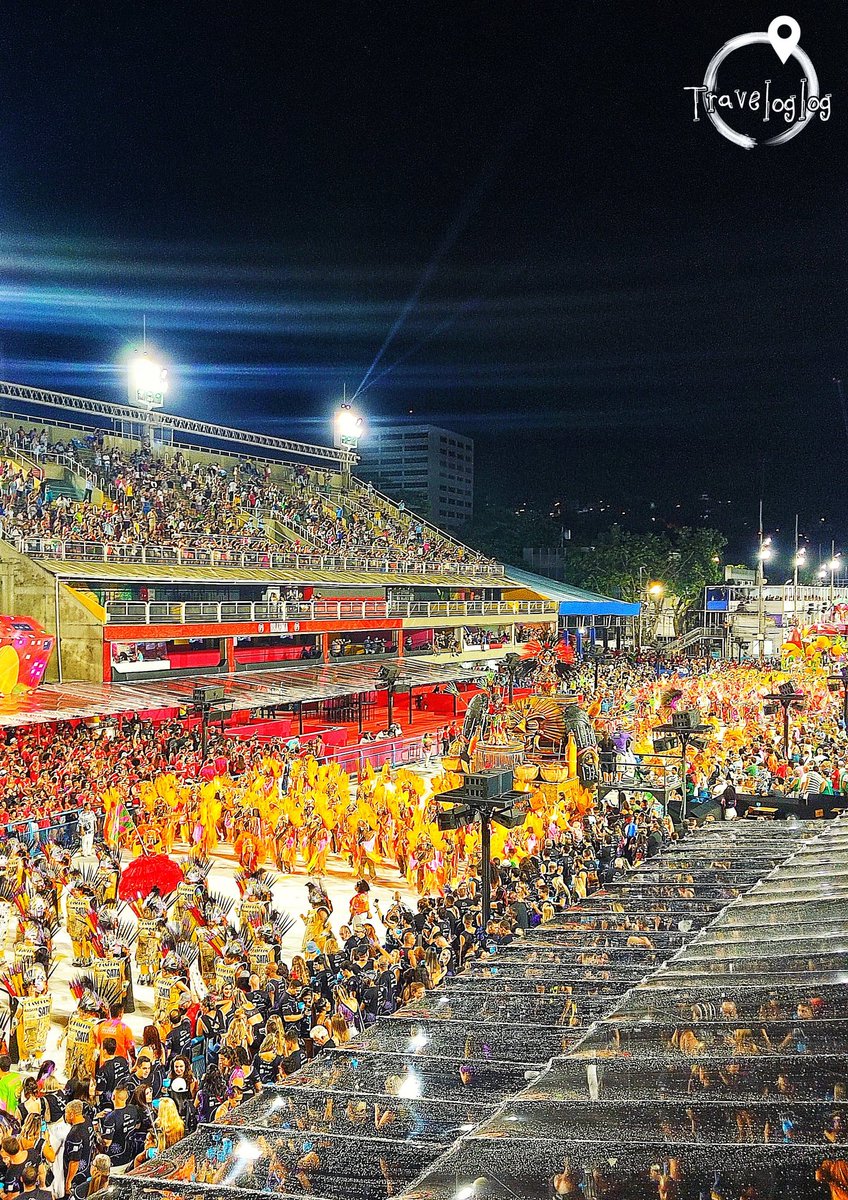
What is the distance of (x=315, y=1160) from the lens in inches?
136

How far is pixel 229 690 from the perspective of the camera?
61.0 ft

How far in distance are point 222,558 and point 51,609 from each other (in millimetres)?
6925

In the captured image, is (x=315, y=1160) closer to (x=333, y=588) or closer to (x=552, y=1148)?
(x=552, y=1148)

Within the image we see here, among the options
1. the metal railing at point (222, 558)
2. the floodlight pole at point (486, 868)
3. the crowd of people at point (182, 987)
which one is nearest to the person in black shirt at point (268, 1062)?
the crowd of people at point (182, 987)

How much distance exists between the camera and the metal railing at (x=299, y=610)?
19812 millimetres

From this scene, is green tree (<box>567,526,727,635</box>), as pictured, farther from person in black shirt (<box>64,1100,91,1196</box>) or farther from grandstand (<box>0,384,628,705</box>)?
person in black shirt (<box>64,1100,91,1196</box>)

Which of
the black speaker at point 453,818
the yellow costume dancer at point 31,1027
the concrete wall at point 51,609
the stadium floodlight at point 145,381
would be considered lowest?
the yellow costume dancer at point 31,1027

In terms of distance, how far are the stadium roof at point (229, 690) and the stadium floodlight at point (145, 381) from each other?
39.4ft

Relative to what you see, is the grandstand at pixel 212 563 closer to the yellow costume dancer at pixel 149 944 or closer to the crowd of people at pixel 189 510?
the crowd of people at pixel 189 510

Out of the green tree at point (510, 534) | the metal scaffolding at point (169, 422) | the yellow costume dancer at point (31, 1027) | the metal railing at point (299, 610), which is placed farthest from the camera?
the green tree at point (510, 534)

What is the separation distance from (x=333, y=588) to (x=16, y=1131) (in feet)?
80.3

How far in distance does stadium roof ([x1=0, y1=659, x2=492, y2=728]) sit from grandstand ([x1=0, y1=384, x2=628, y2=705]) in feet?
2.94

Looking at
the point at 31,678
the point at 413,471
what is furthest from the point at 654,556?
the point at 413,471

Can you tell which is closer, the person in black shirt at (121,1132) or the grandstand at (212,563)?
the person in black shirt at (121,1132)
